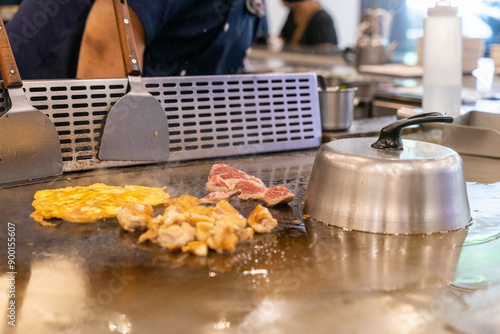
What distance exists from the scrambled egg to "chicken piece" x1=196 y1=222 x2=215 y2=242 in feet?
0.91

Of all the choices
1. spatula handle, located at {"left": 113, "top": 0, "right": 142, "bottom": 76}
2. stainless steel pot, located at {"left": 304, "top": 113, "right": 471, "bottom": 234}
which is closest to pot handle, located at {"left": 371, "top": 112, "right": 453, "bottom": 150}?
stainless steel pot, located at {"left": 304, "top": 113, "right": 471, "bottom": 234}

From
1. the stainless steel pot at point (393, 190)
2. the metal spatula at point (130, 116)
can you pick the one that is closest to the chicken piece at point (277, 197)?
the stainless steel pot at point (393, 190)

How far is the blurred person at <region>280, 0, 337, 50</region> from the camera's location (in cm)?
658

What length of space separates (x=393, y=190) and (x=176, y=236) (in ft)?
1.71

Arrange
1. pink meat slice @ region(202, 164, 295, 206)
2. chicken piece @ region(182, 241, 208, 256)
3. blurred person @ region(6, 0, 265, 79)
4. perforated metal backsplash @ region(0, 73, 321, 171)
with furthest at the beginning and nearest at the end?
blurred person @ region(6, 0, 265, 79)
perforated metal backsplash @ region(0, 73, 321, 171)
pink meat slice @ region(202, 164, 295, 206)
chicken piece @ region(182, 241, 208, 256)

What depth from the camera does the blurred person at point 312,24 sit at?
658 centimetres

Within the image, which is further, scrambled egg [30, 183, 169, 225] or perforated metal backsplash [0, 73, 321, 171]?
perforated metal backsplash [0, 73, 321, 171]

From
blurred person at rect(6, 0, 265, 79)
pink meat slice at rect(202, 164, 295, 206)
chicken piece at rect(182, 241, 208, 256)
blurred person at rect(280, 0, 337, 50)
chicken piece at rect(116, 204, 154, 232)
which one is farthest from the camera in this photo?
blurred person at rect(280, 0, 337, 50)

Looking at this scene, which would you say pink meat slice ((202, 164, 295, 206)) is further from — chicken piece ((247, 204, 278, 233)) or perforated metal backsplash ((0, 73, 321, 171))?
perforated metal backsplash ((0, 73, 321, 171))

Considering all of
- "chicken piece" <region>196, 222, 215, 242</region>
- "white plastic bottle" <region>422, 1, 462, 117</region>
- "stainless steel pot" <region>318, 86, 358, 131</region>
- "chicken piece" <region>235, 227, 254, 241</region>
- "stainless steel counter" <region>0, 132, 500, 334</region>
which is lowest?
"stainless steel counter" <region>0, 132, 500, 334</region>

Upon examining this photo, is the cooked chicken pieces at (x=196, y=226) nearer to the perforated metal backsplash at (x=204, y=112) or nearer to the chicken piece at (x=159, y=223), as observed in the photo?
the chicken piece at (x=159, y=223)

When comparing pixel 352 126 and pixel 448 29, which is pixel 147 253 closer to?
pixel 352 126

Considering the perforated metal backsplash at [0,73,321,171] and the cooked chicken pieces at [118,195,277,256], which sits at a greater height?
the perforated metal backsplash at [0,73,321,171]

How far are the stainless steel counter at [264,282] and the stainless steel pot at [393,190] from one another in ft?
0.12
